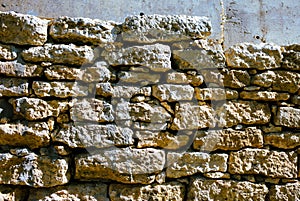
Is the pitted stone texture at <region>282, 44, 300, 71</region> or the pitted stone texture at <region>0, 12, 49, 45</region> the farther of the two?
the pitted stone texture at <region>282, 44, 300, 71</region>

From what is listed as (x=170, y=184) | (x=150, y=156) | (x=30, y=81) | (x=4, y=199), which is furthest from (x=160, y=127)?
(x=4, y=199)

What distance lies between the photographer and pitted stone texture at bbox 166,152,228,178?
7.20 feet

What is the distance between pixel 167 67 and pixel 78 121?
0.67 m

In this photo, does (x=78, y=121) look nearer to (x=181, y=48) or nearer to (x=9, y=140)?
(x=9, y=140)

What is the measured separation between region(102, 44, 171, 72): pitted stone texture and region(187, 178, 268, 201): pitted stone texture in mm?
789

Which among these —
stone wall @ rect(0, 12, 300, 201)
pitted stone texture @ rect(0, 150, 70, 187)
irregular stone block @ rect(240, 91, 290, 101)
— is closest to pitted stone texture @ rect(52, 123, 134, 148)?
stone wall @ rect(0, 12, 300, 201)

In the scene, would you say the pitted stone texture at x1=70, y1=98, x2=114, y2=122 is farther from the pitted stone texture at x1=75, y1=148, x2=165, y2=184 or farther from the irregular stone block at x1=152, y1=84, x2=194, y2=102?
the irregular stone block at x1=152, y1=84, x2=194, y2=102

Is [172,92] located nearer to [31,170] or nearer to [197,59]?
[197,59]

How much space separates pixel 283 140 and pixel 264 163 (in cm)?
21

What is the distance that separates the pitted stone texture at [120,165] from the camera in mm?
2111

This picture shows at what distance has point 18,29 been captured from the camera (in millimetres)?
2092

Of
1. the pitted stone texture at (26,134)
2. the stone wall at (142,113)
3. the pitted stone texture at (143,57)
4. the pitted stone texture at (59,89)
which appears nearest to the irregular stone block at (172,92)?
the stone wall at (142,113)

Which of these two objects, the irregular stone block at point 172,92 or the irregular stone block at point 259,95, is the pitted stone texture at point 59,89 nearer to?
the irregular stone block at point 172,92

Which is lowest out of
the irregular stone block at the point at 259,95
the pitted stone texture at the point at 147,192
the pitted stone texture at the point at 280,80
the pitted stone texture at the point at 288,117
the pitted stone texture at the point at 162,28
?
the pitted stone texture at the point at 147,192
